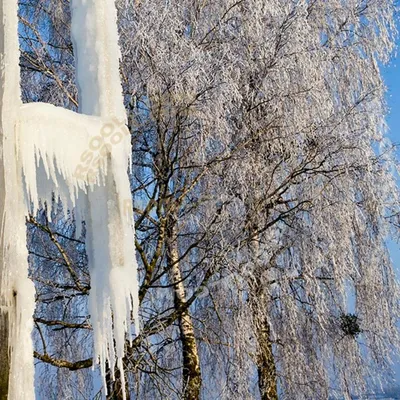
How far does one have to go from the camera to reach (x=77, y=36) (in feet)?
8.12

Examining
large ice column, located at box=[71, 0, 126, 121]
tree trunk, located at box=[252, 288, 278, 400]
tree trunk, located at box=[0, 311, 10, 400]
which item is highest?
large ice column, located at box=[71, 0, 126, 121]

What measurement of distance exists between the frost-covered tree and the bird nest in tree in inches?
0.6

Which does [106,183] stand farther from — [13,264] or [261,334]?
[261,334]

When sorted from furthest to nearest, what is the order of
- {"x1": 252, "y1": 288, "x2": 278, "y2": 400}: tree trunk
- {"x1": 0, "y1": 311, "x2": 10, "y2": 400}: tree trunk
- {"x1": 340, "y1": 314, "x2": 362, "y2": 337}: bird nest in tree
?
{"x1": 340, "y1": 314, "x2": 362, "y2": 337}: bird nest in tree, {"x1": 252, "y1": 288, "x2": 278, "y2": 400}: tree trunk, {"x1": 0, "y1": 311, "x2": 10, "y2": 400}: tree trunk

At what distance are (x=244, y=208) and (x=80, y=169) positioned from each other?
462 cm

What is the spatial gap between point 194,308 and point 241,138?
1.97 meters

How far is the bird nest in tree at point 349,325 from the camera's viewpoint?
7496mm

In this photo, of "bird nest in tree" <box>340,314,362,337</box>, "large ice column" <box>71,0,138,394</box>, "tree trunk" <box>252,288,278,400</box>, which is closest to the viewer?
"large ice column" <box>71,0,138,394</box>

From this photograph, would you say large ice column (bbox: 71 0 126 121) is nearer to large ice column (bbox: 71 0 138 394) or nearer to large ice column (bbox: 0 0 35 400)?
large ice column (bbox: 71 0 138 394)

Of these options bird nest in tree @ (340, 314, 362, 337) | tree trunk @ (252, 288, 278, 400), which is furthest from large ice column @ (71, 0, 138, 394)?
bird nest in tree @ (340, 314, 362, 337)

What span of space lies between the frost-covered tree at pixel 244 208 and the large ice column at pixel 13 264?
3.55 metres

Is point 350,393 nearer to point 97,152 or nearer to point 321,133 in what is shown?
point 321,133

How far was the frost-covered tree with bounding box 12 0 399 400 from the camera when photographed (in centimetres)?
604

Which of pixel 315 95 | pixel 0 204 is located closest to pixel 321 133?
pixel 315 95
